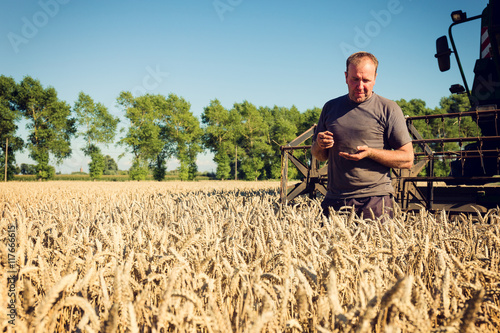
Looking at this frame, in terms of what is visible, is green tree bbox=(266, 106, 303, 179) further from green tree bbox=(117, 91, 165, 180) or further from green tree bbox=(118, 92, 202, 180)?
green tree bbox=(117, 91, 165, 180)

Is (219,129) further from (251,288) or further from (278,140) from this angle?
(251,288)

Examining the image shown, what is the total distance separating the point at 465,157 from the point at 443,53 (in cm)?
182

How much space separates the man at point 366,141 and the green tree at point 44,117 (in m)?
46.7

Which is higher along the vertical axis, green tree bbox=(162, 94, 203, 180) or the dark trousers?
green tree bbox=(162, 94, 203, 180)

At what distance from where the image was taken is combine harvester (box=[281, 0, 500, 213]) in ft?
15.4

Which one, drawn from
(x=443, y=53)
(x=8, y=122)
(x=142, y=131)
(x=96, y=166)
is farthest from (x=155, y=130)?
(x=443, y=53)

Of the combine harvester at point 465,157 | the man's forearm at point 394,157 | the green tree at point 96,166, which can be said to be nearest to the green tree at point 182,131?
the green tree at point 96,166

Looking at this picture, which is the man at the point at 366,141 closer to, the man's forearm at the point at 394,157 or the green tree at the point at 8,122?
the man's forearm at the point at 394,157

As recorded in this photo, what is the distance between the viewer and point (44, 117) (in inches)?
1736

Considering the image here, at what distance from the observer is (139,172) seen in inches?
1636

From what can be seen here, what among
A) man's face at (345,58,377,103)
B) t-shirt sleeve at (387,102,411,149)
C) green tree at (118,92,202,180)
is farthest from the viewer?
green tree at (118,92,202,180)

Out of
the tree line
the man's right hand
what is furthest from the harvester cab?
the tree line

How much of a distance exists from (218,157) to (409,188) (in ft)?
136

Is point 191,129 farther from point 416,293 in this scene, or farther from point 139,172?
point 416,293
